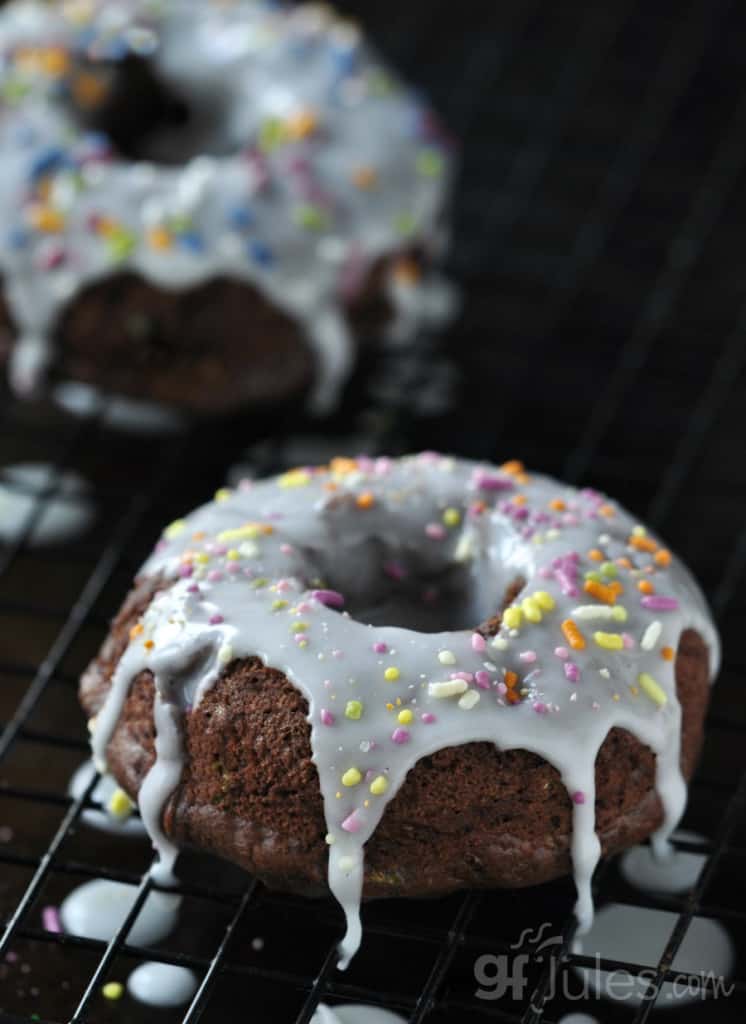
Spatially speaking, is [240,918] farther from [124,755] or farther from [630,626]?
[630,626]

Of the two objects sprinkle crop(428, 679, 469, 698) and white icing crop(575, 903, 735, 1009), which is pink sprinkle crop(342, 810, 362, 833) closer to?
sprinkle crop(428, 679, 469, 698)

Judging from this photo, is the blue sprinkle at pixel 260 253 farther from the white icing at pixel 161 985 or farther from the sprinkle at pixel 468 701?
the white icing at pixel 161 985

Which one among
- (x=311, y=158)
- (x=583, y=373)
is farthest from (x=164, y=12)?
(x=583, y=373)

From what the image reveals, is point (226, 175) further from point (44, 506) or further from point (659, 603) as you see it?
point (659, 603)

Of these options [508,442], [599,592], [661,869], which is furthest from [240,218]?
[661,869]

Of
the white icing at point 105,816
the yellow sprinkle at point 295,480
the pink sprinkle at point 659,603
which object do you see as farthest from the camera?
the yellow sprinkle at point 295,480

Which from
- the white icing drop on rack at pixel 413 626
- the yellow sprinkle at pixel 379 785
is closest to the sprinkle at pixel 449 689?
the white icing drop on rack at pixel 413 626
